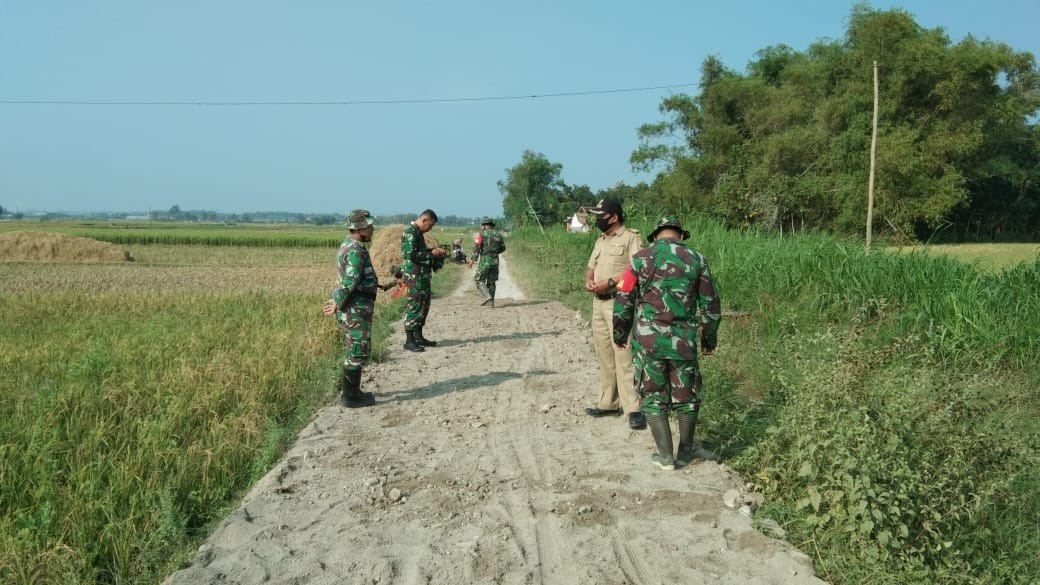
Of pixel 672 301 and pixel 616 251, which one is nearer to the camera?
pixel 672 301

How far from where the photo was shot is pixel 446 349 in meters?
9.01

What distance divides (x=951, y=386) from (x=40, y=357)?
30.1ft

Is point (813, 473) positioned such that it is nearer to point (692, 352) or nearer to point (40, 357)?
point (692, 352)

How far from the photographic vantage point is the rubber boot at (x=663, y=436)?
4.50 metres

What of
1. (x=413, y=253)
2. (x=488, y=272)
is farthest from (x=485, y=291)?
(x=413, y=253)

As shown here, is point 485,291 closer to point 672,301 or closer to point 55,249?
→ point 672,301

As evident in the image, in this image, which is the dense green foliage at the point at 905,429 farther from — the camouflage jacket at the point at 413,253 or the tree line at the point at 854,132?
the tree line at the point at 854,132

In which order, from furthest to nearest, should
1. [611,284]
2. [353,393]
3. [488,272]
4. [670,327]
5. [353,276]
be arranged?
1. [488,272]
2. [353,393]
3. [353,276]
4. [611,284]
5. [670,327]

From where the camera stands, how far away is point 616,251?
17.7 ft

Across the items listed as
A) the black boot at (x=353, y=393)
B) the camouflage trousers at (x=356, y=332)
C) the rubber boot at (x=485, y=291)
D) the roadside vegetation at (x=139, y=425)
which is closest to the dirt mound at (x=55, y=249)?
the roadside vegetation at (x=139, y=425)

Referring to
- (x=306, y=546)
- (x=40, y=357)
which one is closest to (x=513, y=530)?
(x=306, y=546)

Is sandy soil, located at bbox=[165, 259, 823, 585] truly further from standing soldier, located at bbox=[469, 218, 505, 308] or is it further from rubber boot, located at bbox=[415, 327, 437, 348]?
standing soldier, located at bbox=[469, 218, 505, 308]

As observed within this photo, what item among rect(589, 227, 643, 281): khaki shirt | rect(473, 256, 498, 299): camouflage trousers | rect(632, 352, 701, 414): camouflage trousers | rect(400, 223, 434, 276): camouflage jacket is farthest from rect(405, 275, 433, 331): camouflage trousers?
rect(632, 352, 701, 414): camouflage trousers

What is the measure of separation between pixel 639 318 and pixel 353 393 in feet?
9.80
